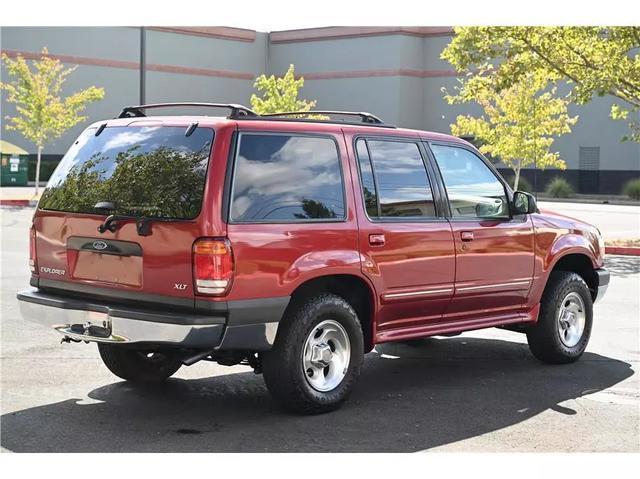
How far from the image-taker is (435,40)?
51.5m

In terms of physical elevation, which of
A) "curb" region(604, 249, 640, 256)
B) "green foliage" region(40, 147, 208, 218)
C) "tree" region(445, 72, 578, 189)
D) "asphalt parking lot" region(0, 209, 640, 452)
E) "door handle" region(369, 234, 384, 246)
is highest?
"tree" region(445, 72, 578, 189)

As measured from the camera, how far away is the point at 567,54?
21.0 m

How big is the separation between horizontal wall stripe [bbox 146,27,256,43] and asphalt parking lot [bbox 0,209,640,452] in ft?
148

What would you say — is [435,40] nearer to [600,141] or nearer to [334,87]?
[334,87]

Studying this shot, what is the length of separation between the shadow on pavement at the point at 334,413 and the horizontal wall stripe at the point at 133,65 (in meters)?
43.7

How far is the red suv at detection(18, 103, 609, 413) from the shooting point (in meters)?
5.86

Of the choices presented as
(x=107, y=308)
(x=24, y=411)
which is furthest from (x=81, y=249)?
(x=24, y=411)

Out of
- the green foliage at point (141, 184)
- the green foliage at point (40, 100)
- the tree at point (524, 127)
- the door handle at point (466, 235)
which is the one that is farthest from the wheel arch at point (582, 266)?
the green foliage at point (40, 100)

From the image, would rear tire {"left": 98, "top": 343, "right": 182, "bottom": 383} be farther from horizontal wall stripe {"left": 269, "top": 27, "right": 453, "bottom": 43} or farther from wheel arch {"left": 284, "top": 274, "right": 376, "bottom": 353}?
horizontal wall stripe {"left": 269, "top": 27, "right": 453, "bottom": 43}

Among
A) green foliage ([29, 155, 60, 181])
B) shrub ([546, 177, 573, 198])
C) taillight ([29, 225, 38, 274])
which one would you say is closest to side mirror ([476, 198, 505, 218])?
taillight ([29, 225, 38, 274])

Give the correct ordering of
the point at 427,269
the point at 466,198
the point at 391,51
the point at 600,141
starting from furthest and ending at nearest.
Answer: the point at 391,51, the point at 600,141, the point at 466,198, the point at 427,269

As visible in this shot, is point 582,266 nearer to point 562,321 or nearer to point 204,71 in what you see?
point 562,321

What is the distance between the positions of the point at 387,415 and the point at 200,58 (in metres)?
48.9

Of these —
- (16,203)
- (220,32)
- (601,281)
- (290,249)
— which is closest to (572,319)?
(601,281)
